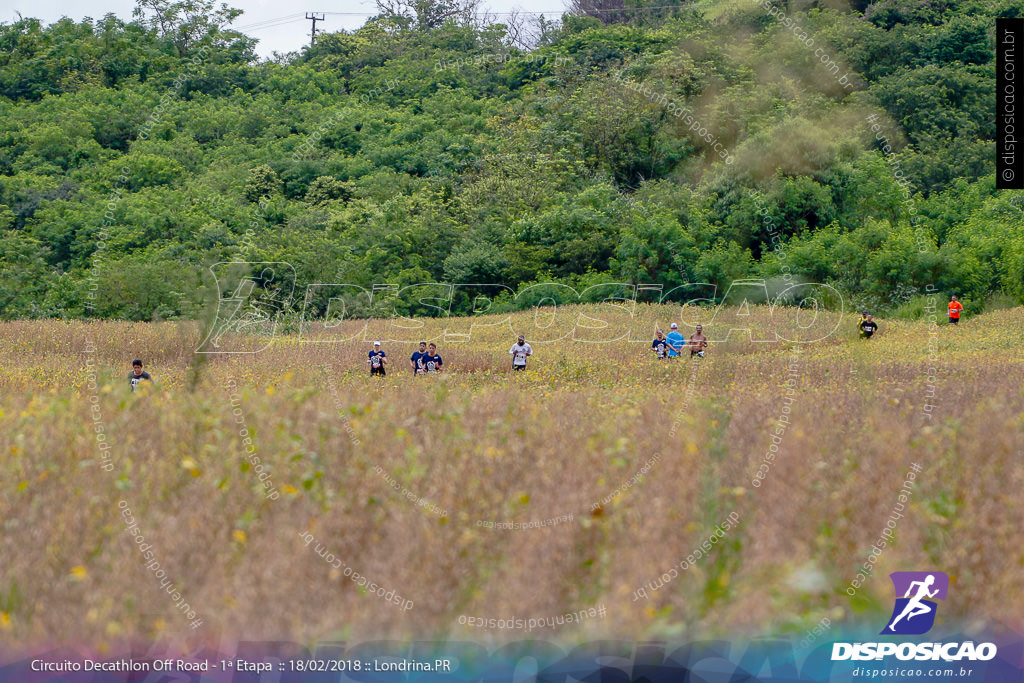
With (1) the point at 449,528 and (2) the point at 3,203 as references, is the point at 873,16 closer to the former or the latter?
(2) the point at 3,203

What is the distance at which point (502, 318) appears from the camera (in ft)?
103

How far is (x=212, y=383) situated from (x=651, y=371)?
8693 millimetres

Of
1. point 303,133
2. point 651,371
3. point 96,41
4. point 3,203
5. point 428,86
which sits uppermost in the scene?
point 96,41

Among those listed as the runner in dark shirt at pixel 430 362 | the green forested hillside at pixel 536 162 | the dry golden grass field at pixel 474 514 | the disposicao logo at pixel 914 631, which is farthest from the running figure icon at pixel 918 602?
the green forested hillside at pixel 536 162

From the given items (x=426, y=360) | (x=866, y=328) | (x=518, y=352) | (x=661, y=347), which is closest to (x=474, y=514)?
(x=426, y=360)

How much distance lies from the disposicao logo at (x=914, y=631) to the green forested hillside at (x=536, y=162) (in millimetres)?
26323

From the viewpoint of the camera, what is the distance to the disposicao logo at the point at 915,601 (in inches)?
218

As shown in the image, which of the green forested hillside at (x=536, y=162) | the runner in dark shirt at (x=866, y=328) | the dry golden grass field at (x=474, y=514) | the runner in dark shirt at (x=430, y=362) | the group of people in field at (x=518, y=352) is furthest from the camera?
the green forested hillside at (x=536, y=162)

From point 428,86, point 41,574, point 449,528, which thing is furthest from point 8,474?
point 428,86

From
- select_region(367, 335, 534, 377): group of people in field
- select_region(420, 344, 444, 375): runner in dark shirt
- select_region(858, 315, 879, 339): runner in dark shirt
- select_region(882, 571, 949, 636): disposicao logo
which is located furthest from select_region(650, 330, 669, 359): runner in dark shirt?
select_region(882, 571, 949, 636): disposicao logo

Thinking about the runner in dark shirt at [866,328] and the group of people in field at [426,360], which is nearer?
the group of people in field at [426,360]

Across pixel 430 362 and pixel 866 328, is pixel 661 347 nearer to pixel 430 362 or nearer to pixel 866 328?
pixel 430 362

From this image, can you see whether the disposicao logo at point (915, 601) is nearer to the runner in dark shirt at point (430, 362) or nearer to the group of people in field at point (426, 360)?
the group of people in field at point (426, 360)

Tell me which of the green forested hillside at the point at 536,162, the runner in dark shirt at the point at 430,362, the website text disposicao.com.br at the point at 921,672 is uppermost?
the green forested hillside at the point at 536,162
